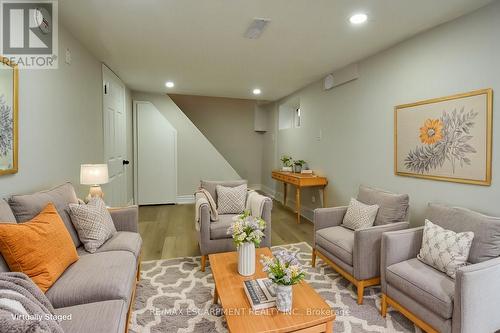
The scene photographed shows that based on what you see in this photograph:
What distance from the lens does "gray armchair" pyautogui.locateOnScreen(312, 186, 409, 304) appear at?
2.10 meters

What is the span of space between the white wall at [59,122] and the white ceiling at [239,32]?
39cm

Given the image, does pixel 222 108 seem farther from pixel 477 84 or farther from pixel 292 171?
pixel 477 84

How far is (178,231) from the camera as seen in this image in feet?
12.6

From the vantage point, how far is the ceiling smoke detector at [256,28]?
2.30m

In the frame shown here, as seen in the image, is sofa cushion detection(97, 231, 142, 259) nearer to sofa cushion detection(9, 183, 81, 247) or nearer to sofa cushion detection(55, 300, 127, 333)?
sofa cushion detection(9, 183, 81, 247)

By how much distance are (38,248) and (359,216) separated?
2.50m

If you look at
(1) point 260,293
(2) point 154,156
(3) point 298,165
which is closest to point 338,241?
(1) point 260,293

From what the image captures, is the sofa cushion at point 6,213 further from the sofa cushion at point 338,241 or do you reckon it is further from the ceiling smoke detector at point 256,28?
the sofa cushion at point 338,241

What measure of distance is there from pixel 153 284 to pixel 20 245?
128 centimetres

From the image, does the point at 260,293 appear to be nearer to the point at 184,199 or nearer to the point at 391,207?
the point at 391,207

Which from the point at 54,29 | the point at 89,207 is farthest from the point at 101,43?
the point at 89,207

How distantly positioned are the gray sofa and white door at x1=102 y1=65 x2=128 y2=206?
1.75m

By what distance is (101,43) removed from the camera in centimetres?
284

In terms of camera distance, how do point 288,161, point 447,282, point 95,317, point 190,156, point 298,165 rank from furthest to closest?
point 190,156 → point 288,161 → point 298,165 → point 447,282 → point 95,317
